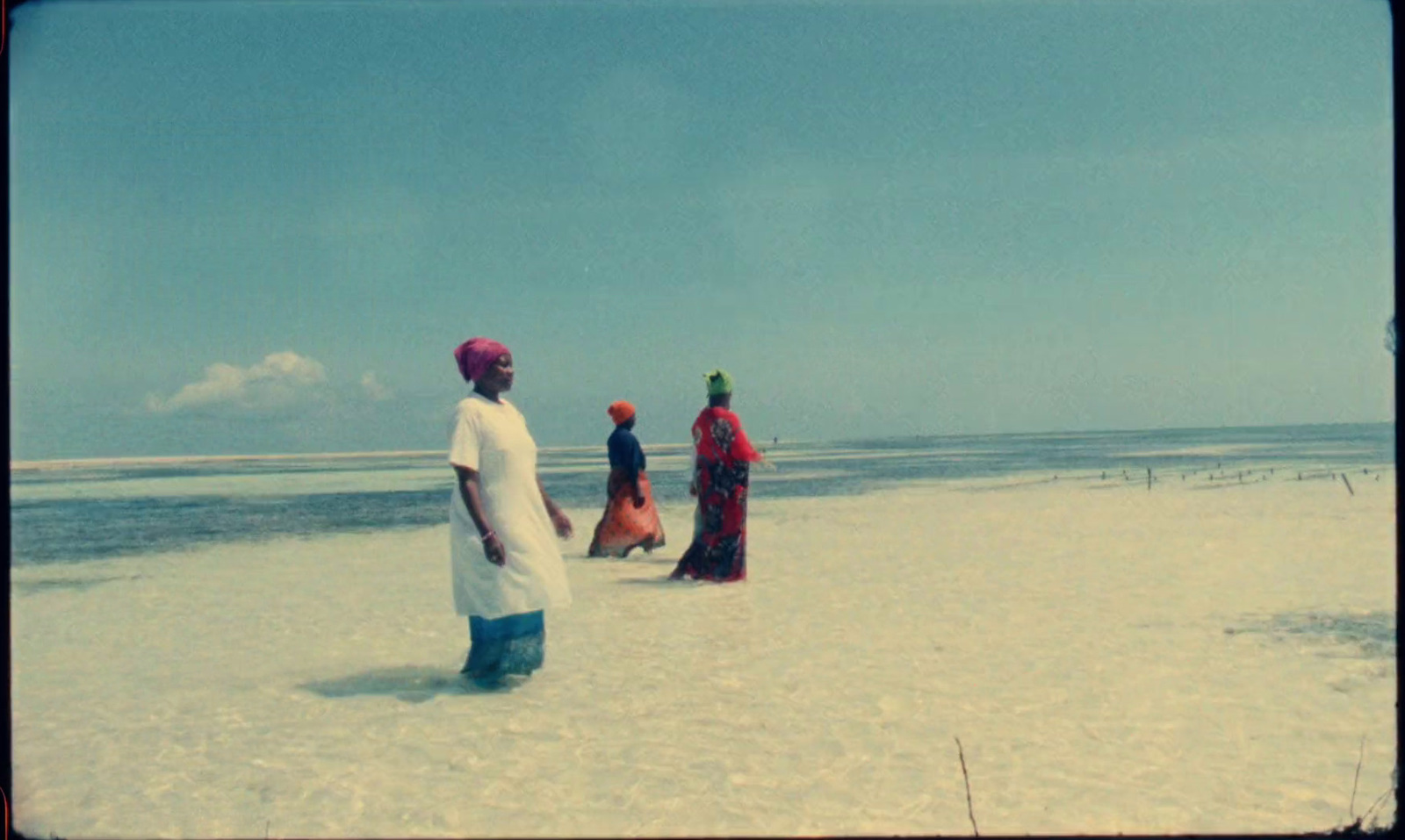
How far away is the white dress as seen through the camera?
5.07 meters

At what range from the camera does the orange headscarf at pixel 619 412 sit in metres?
10.5

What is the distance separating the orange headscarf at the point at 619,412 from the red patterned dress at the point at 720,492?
1.42 m

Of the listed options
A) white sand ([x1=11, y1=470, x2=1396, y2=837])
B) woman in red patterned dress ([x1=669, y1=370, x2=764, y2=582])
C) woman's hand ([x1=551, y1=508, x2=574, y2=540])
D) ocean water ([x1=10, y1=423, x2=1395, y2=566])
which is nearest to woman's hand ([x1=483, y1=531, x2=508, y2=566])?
woman's hand ([x1=551, y1=508, x2=574, y2=540])

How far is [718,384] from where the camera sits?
880 cm

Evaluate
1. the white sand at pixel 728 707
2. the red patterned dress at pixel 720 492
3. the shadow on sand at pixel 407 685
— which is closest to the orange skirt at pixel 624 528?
the white sand at pixel 728 707

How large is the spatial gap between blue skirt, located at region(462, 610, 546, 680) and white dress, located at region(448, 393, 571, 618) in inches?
6.4

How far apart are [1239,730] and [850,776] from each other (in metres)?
1.69

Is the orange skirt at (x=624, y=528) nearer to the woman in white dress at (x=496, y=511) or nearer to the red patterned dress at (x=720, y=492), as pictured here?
the red patterned dress at (x=720, y=492)

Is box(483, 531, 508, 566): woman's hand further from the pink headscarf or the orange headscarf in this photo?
the orange headscarf

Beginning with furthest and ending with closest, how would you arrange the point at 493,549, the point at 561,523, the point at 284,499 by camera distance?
the point at 284,499
the point at 561,523
the point at 493,549

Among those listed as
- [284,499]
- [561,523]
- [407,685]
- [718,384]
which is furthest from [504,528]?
[284,499]

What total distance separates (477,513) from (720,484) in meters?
4.11

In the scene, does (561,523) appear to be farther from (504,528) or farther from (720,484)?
(720,484)

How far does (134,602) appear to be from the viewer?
9.16 meters
